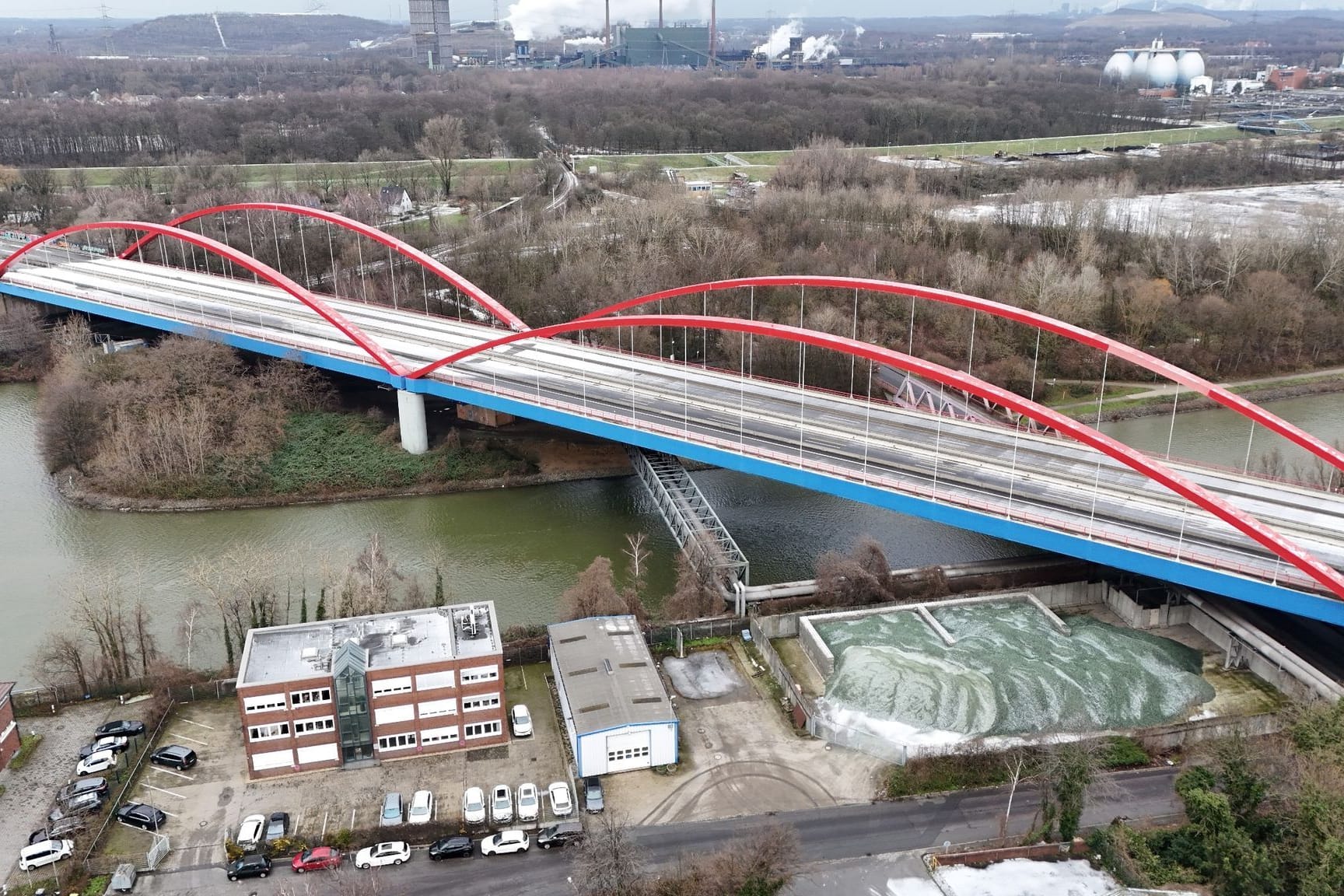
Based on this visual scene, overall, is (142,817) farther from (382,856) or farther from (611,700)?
(611,700)

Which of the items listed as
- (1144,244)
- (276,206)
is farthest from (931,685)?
(1144,244)

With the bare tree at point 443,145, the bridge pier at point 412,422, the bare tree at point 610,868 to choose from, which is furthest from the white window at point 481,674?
the bare tree at point 443,145

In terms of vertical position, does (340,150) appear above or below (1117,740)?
above

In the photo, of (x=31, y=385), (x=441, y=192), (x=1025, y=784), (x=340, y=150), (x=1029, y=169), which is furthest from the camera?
(x=340, y=150)

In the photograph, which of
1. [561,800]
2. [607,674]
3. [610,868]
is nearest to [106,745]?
[561,800]

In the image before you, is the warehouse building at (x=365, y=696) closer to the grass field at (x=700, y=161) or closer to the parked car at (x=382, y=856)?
the parked car at (x=382, y=856)

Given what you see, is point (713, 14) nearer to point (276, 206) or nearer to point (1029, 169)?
point (1029, 169)

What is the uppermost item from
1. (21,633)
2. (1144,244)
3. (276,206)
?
(276,206)

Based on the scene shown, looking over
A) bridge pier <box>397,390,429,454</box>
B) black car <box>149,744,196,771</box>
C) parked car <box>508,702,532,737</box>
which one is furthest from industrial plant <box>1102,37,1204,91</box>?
black car <box>149,744,196,771</box>
